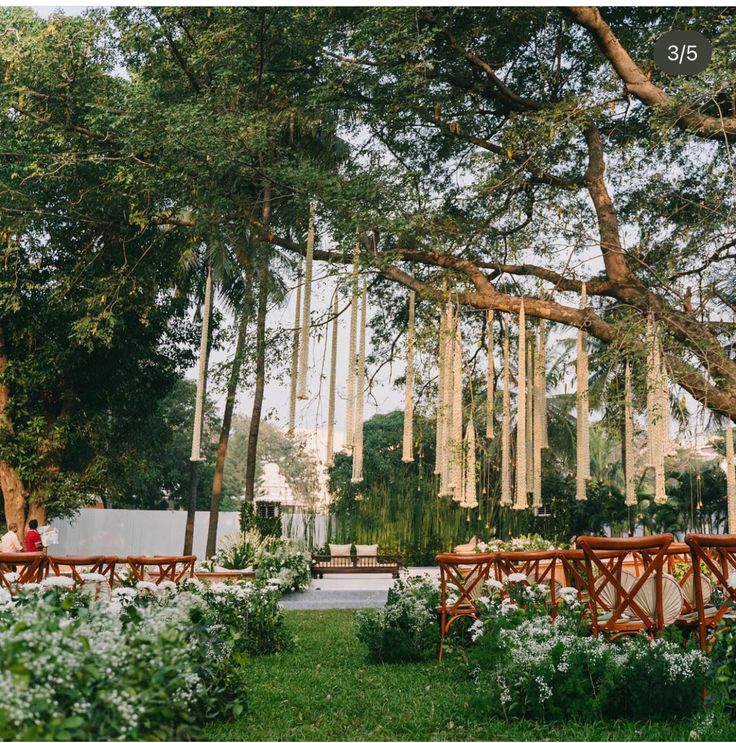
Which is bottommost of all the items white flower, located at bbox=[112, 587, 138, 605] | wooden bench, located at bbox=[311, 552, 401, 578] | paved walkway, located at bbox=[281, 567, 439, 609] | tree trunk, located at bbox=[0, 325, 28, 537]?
paved walkway, located at bbox=[281, 567, 439, 609]

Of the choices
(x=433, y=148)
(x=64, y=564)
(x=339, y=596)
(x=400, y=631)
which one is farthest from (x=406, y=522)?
(x=64, y=564)

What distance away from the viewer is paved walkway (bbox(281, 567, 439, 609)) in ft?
40.9

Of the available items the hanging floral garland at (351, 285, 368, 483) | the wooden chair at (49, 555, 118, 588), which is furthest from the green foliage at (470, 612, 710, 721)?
the hanging floral garland at (351, 285, 368, 483)

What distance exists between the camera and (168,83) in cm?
1023

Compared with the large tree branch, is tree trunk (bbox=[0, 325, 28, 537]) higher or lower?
lower

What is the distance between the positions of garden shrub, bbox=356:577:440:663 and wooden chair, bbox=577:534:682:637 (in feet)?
5.93

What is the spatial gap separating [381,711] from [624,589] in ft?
5.09

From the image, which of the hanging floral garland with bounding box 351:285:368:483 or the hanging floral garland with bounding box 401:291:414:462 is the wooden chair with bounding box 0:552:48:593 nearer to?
the hanging floral garland with bounding box 351:285:368:483

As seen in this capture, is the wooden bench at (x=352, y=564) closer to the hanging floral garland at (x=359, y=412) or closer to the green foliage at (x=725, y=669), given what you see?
the hanging floral garland at (x=359, y=412)

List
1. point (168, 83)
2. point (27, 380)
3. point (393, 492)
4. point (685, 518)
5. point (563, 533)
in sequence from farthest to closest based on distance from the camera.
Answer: point (685, 518) → point (563, 533) → point (393, 492) → point (27, 380) → point (168, 83)

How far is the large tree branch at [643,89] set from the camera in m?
7.88

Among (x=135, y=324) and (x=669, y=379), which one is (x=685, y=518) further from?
(x=669, y=379)

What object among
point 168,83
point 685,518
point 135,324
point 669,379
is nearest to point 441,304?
point 669,379

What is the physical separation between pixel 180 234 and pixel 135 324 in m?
3.42
